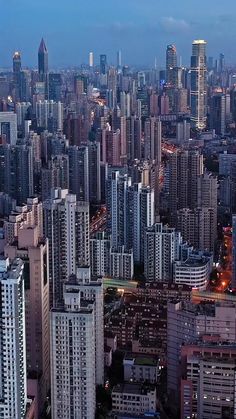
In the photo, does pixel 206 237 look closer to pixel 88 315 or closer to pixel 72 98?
pixel 88 315

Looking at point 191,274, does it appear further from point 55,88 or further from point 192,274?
point 55,88

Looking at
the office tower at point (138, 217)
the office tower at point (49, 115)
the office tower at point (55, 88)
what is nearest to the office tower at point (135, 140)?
the office tower at point (49, 115)

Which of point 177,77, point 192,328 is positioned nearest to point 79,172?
point 192,328

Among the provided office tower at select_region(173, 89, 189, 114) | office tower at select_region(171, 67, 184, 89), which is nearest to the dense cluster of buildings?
office tower at select_region(173, 89, 189, 114)

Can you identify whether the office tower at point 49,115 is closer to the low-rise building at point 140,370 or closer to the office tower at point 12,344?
the low-rise building at point 140,370

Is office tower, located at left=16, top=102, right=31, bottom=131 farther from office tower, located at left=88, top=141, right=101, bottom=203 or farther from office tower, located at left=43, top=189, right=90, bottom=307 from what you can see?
office tower, located at left=43, top=189, right=90, bottom=307

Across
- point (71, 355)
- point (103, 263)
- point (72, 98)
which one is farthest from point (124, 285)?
point (72, 98)
